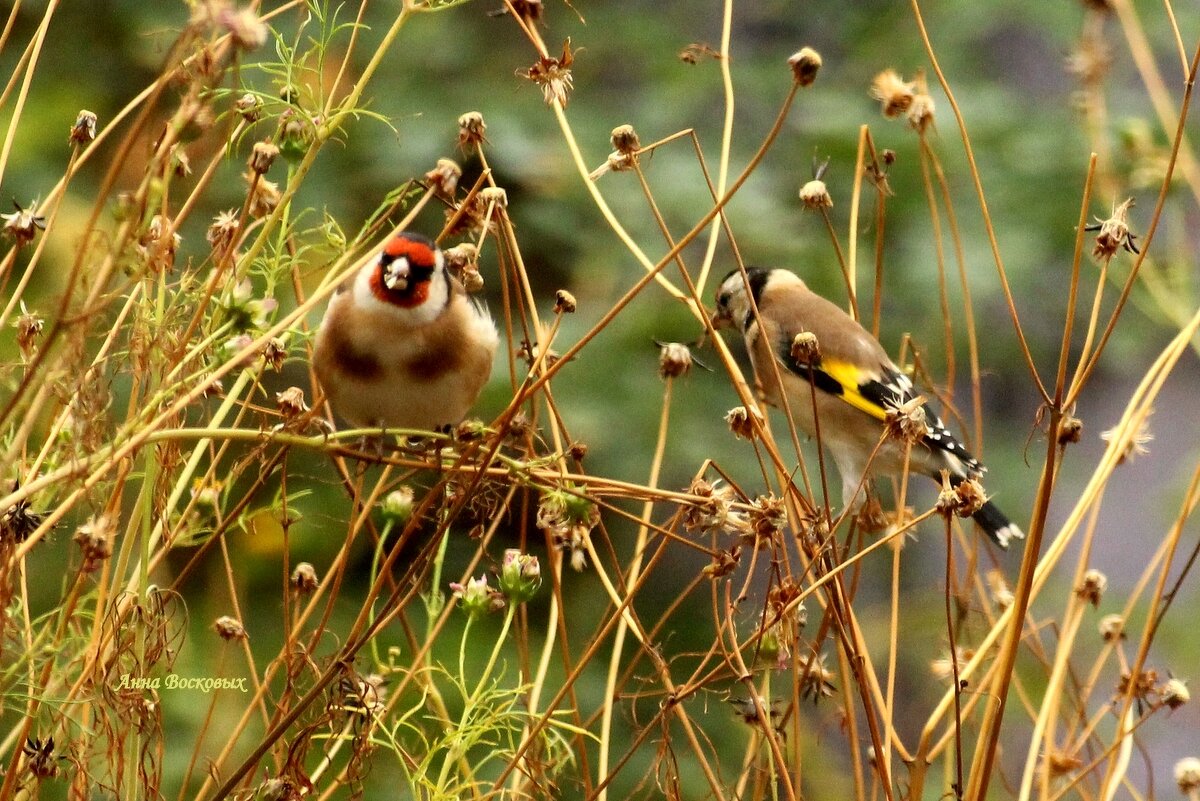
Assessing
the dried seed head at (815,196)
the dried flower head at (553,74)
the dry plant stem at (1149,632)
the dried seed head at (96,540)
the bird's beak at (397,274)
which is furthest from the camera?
the bird's beak at (397,274)

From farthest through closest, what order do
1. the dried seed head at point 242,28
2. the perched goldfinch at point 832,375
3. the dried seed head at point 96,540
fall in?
1. the perched goldfinch at point 832,375
2. the dried seed head at point 96,540
3. the dried seed head at point 242,28

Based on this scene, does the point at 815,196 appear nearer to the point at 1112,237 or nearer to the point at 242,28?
the point at 1112,237

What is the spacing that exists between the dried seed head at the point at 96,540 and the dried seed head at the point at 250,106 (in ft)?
0.92

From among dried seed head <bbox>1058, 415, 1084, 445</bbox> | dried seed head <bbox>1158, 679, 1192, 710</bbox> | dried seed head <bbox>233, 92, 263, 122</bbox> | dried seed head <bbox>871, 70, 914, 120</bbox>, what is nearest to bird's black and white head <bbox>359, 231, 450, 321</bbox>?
dried seed head <bbox>233, 92, 263, 122</bbox>

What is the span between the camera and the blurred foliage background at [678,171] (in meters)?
2.33

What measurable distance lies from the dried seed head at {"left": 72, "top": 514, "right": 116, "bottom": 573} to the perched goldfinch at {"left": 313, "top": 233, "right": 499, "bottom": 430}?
0.47 meters

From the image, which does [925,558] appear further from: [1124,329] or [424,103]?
[424,103]

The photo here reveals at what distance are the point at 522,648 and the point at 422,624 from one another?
4.19ft

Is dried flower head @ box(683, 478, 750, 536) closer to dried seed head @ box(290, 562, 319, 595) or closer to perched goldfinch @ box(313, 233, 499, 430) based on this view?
dried seed head @ box(290, 562, 319, 595)

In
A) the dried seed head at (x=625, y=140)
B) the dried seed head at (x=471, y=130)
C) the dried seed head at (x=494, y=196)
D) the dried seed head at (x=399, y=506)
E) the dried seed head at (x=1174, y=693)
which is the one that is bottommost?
the dried seed head at (x=399, y=506)

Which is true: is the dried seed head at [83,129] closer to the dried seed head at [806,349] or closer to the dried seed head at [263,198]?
the dried seed head at [263,198]

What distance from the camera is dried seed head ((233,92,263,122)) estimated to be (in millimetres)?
964

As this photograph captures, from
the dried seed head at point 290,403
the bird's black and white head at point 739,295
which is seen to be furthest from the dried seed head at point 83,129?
the bird's black and white head at point 739,295

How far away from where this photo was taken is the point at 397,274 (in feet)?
4.24
